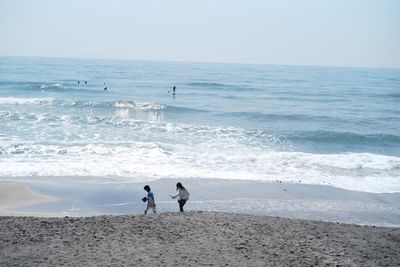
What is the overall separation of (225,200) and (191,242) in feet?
17.0

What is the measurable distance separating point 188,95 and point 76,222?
41.2m

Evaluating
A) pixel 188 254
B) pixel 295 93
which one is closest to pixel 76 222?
pixel 188 254

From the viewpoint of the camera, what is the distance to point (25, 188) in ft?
49.0

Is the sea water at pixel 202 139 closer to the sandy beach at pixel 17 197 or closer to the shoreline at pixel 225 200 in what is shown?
the shoreline at pixel 225 200

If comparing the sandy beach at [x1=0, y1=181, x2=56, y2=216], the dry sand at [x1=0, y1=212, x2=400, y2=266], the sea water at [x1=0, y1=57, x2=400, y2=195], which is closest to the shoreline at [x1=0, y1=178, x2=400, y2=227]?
the sandy beach at [x1=0, y1=181, x2=56, y2=216]

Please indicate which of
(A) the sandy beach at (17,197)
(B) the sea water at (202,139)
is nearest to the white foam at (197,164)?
(B) the sea water at (202,139)

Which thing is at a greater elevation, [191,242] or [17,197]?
[191,242]

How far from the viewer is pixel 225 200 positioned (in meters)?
14.7

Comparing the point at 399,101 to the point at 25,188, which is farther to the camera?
the point at 399,101

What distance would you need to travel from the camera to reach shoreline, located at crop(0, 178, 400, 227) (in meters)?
13.4

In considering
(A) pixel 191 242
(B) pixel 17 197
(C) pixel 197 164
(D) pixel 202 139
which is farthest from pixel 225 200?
(D) pixel 202 139

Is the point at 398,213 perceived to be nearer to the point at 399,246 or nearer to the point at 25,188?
the point at 399,246

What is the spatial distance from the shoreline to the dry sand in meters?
2.16

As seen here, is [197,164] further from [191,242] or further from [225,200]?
[191,242]
